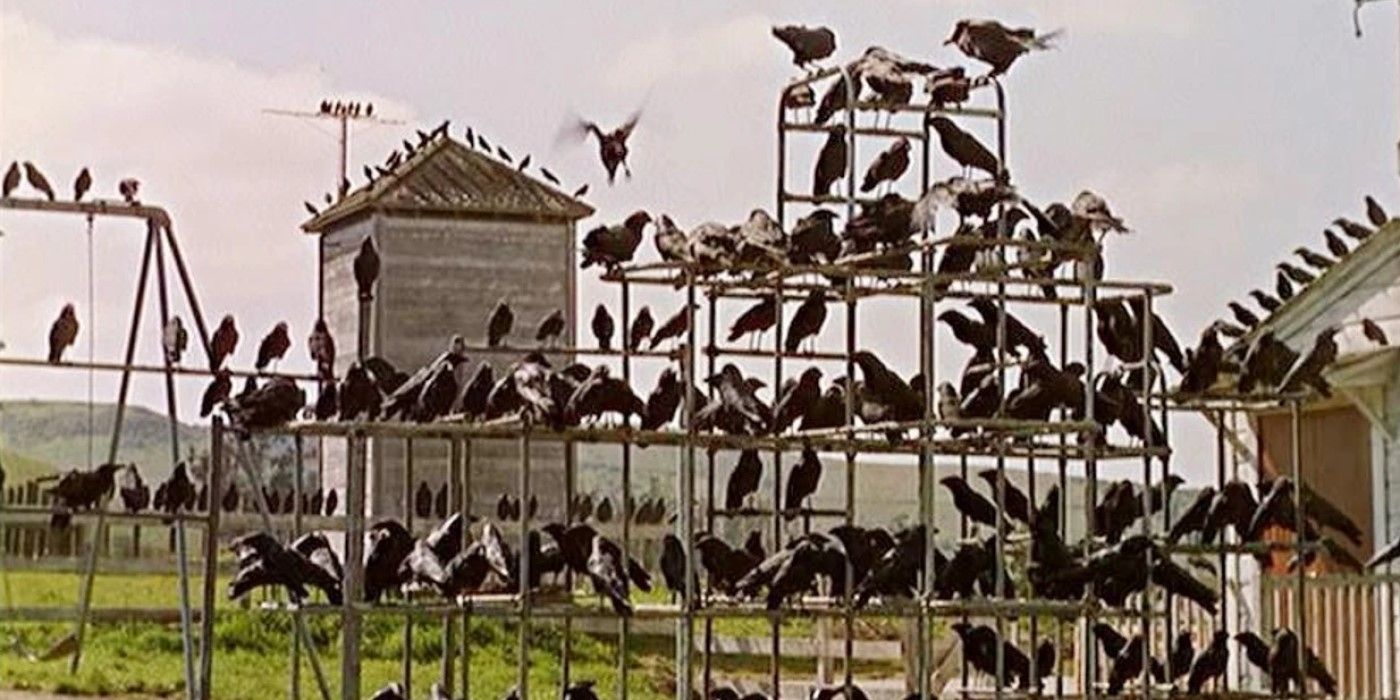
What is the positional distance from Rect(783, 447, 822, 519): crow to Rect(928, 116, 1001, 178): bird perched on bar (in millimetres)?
1629

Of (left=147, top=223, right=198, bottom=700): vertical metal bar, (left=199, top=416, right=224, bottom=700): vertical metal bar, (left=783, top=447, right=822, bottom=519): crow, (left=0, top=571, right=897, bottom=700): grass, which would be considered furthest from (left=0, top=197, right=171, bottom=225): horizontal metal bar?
(left=0, top=571, right=897, bottom=700): grass

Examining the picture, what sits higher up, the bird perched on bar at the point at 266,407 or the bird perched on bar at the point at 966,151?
the bird perched on bar at the point at 966,151

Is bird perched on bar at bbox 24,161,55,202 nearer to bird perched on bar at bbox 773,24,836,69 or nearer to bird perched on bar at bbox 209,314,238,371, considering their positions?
bird perched on bar at bbox 209,314,238,371

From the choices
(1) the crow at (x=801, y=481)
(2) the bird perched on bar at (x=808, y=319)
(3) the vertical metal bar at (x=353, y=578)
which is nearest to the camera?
(3) the vertical metal bar at (x=353, y=578)

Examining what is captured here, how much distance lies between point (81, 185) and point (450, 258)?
9.05 m

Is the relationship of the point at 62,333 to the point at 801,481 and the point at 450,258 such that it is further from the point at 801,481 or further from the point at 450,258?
the point at 450,258

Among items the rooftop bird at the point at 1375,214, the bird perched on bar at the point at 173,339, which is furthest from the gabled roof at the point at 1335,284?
the bird perched on bar at the point at 173,339

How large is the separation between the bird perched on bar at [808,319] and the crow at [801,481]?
652 millimetres

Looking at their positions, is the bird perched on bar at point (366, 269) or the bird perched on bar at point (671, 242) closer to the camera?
the bird perched on bar at point (671, 242)

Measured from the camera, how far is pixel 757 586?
41.6 feet

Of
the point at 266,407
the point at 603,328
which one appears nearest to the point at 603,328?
the point at 603,328

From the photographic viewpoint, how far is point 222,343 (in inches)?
583

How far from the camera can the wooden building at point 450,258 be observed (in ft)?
74.1

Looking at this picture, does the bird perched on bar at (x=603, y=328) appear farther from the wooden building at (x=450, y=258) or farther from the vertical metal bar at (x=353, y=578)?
the wooden building at (x=450, y=258)
